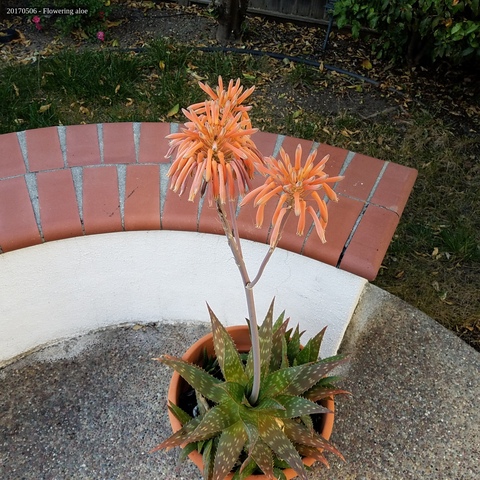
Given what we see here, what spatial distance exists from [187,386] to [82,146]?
3.31ft

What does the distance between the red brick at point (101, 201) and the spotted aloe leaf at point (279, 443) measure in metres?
0.86

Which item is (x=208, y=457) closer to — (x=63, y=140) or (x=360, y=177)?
(x=360, y=177)

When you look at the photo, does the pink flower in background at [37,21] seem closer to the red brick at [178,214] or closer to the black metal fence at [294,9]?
the black metal fence at [294,9]

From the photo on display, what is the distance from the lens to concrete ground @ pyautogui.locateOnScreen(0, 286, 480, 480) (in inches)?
77.5


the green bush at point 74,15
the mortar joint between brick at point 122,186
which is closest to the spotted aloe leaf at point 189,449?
the mortar joint between brick at point 122,186

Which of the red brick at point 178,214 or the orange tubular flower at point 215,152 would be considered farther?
the red brick at point 178,214

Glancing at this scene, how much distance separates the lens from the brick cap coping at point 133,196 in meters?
1.92

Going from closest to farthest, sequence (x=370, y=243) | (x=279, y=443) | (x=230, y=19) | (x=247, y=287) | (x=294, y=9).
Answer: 1. (x=247, y=287)
2. (x=279, y=443)
3. (x=370, y=243)
4. (x=230, y=19)
5. (x=294, y=9)

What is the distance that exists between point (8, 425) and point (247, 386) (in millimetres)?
1034

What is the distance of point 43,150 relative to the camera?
2115mm

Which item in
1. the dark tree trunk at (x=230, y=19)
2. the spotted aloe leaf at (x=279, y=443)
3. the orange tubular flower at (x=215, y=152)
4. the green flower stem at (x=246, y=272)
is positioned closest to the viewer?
the orange tubular flower at (x=215, y=152)

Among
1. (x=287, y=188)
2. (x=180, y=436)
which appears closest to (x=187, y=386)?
(x=180, y=436)

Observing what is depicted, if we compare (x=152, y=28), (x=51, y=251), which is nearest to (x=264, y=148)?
(x=51, y=251)

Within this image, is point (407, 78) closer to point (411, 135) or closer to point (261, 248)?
point (411, 135)
